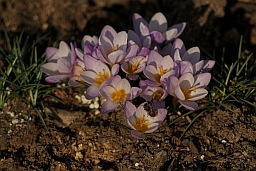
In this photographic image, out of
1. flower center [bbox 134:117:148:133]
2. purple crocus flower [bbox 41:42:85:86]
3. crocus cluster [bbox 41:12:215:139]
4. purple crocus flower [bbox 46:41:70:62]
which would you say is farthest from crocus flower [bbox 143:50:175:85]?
purple crocus flower [bbox 46:41:70:62]

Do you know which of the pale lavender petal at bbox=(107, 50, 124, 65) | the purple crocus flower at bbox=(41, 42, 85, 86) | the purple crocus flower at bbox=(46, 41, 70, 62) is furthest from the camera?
the purple crocus flower at bbox=(46, 41, 70, 62)

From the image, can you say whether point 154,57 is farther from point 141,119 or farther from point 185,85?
point 141,119

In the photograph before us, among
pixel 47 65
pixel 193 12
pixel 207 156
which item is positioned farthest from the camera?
pixel 193 12

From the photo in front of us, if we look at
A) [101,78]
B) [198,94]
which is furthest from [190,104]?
[101,78]

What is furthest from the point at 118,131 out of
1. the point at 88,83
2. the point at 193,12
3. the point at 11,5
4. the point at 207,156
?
the point at 11,5

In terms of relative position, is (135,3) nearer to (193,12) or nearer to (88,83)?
(193,12)

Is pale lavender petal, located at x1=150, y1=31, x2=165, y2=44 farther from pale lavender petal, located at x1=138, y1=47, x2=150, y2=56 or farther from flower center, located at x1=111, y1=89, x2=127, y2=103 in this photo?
flower center, located at x1=111, y1=89, x2=127, y2=103

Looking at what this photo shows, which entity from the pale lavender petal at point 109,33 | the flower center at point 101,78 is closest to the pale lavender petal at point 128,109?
the flower center at point 101,78
